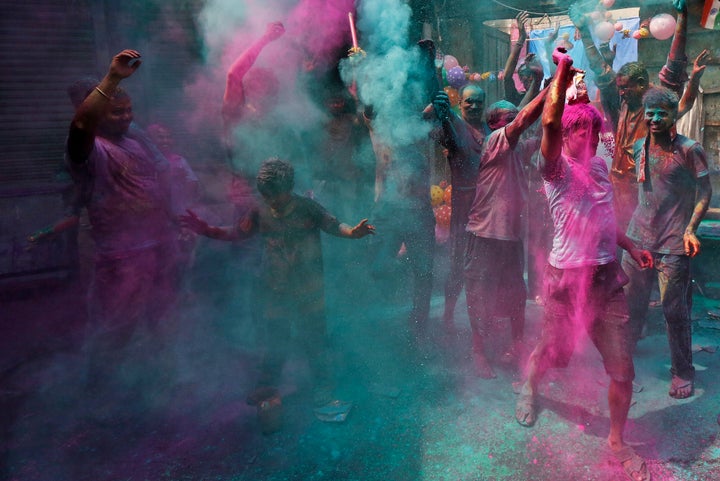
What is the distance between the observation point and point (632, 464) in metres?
3.24

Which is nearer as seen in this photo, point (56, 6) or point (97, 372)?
point (97, 372)

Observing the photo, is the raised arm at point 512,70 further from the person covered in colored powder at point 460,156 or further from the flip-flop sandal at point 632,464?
the flip-flop sandal at point 632,464

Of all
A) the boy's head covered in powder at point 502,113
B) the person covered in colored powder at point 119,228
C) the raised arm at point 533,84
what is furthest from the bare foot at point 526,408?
the person covered in colored powder at point 119,228

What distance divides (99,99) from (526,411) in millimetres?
4087

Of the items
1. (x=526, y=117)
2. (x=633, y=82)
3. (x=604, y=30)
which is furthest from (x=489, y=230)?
(x=604, y=30)

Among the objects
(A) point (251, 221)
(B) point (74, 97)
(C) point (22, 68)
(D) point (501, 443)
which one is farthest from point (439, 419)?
(C) point (22, 68)

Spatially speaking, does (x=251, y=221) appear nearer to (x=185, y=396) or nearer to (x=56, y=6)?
(x=185, y=396)

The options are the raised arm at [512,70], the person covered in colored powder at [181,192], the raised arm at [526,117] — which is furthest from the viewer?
the raised arm at [512,70]

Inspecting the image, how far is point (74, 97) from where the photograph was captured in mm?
4586

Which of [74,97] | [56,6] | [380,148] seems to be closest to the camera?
[74,97]

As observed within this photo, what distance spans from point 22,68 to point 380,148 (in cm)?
460

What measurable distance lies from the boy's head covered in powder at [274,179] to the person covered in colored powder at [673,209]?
330 cm

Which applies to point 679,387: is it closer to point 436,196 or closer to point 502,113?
point 502,113

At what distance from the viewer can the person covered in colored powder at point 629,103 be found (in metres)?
5.17
